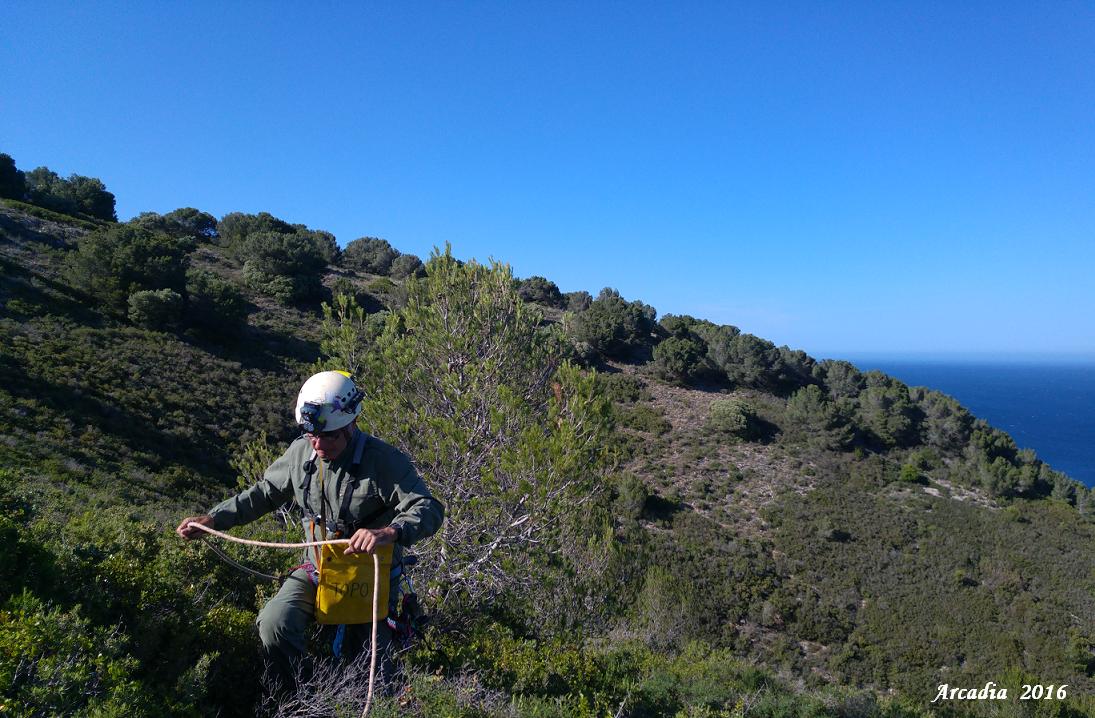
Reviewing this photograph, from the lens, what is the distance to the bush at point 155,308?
63.0 feet

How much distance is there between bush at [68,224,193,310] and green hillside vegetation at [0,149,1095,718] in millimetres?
122

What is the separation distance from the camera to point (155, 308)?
1945 cm

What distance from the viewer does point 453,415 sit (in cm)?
611

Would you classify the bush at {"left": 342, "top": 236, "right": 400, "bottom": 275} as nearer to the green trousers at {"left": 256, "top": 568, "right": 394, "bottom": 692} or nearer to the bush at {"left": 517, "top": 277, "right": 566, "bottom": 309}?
the bush at {"left": 517, "top": 277, "right": 566, "bottom": 309}

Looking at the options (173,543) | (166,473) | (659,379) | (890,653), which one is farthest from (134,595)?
(659,379)

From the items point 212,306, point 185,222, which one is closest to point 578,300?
point 212,306

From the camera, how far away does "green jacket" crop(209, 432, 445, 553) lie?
9.46ft

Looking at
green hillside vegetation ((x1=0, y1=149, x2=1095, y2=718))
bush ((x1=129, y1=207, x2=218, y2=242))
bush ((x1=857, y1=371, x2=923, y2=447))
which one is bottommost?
green hillside vegetation ((x1=0, y1=149, x2=1095, y2=718))

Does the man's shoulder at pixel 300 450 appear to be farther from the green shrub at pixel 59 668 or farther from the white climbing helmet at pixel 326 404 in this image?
the green shrub at pixel 59 668

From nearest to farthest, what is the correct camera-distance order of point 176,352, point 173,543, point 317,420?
1. point 317,420
2. point 173,543
3. point 176,352

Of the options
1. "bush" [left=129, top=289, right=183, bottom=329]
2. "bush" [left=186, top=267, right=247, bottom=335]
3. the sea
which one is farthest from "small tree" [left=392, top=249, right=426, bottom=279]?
the sea

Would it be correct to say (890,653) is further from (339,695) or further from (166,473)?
(166,473)

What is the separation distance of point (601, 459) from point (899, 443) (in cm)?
3092

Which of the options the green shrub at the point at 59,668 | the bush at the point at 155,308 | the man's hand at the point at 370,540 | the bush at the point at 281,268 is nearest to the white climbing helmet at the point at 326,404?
the man's hand at the point at 370,540
